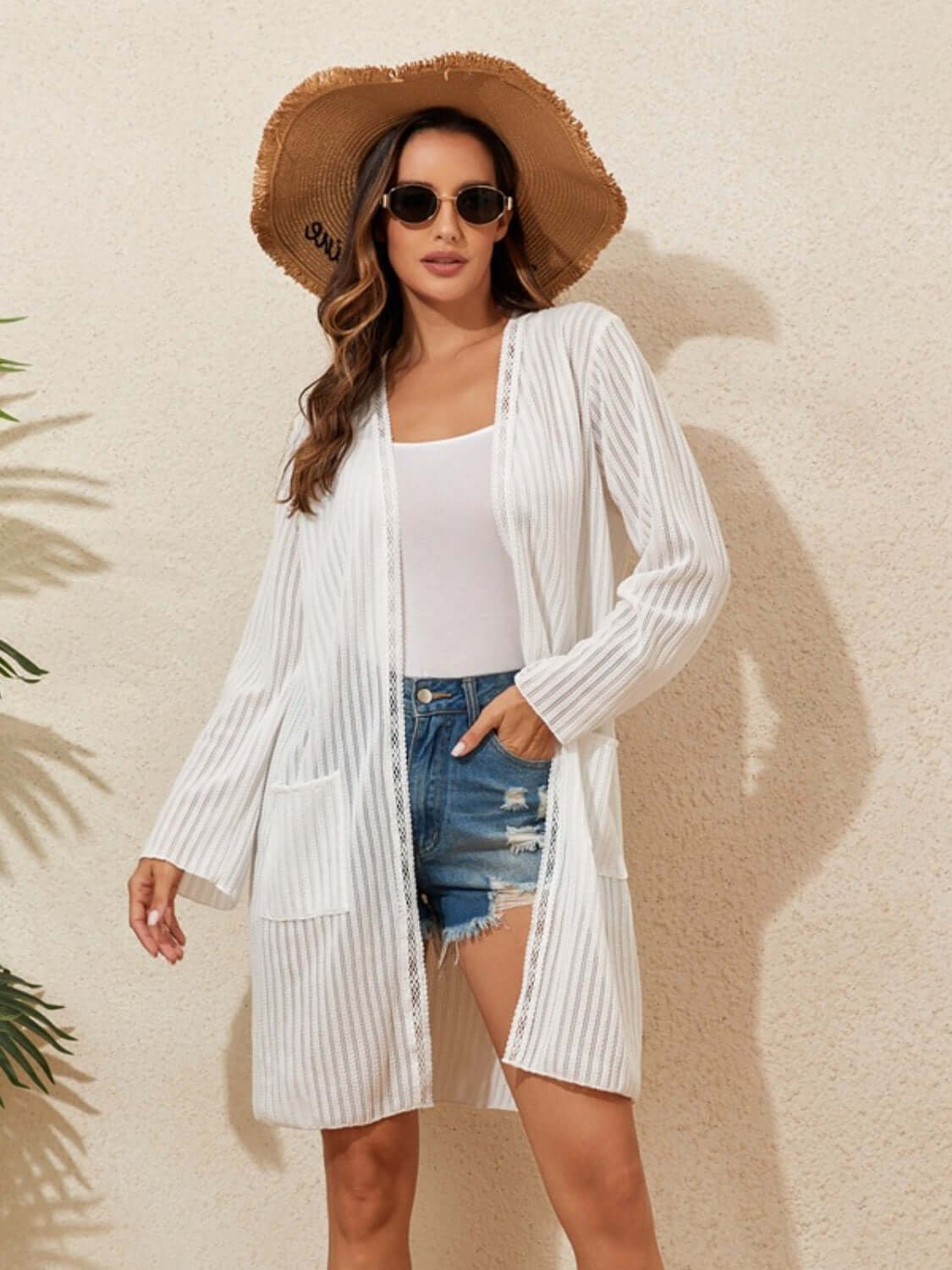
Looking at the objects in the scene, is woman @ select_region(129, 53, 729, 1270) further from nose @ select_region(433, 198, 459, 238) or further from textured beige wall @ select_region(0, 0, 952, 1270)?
textured beige wall @ select_region(0, 0, 952, 1270)

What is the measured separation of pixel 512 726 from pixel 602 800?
0.53ft

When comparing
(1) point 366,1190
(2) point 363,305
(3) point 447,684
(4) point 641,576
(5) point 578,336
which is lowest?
(1) point 366,1190

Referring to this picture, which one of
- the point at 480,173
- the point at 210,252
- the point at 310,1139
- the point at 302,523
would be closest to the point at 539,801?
the point at 302,523

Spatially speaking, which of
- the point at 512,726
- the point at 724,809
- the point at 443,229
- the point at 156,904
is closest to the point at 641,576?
the point at 512,726

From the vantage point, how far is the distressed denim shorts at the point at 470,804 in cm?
178

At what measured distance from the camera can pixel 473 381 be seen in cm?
192

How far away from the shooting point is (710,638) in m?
2.31

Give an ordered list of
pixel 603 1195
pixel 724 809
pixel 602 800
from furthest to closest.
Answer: pixel 724 809 → pixel 602 800 → pixel 603 1195

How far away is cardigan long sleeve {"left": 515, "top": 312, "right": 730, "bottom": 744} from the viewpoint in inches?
68.4

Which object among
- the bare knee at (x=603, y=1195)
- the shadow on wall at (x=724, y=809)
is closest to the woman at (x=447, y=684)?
the bare knee at (x=603, y=1195)

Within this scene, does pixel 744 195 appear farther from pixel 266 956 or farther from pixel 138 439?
pixel 266 956

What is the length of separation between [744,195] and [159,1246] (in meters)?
2.08

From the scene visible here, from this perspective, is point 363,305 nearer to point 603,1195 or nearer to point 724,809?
point 724,809

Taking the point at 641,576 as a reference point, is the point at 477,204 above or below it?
above
